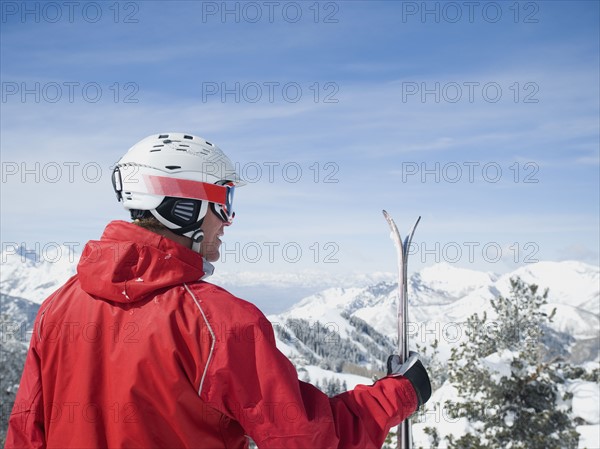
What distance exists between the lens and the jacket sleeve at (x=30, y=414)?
271cm

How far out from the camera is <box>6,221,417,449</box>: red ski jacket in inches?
88.7

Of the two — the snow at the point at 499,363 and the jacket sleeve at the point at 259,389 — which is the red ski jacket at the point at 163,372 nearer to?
the jacket sleeve at the point at 259,389

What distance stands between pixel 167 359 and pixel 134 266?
0.46 meters

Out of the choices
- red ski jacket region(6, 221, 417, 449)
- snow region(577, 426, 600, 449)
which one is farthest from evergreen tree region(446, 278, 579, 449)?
red ski jacket region(6, 221, 417, 449)

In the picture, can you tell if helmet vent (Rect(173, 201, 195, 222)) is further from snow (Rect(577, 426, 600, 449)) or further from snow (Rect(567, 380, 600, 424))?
snow (Rect(577, 426, 600, 449))

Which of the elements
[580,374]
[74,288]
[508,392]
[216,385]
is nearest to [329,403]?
[216,385]

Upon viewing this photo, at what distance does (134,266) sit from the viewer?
8.03 ft

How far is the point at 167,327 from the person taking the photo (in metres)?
2.30

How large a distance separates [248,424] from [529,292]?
22203 millimetres

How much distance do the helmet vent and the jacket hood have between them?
9.5 inches

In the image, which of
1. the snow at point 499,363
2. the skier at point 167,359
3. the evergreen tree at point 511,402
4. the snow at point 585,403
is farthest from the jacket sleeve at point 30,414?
the snow at point 585,403

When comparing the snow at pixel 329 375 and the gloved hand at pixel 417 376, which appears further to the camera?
the snow at pixel 329 375

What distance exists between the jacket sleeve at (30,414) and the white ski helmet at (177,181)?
869 mm

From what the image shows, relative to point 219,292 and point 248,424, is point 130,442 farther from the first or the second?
point 219,292
